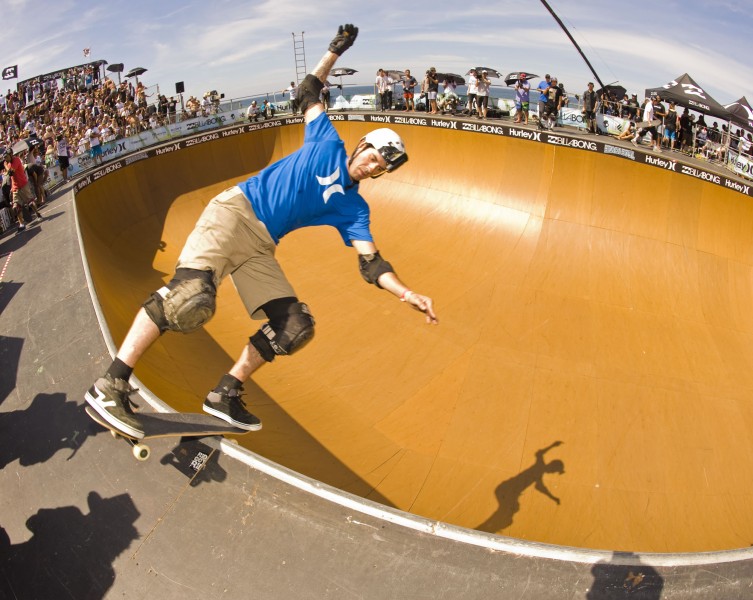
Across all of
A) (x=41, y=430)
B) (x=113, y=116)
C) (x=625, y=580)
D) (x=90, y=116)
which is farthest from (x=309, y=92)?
(x=90, y=116)

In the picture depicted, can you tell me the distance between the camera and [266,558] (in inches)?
128

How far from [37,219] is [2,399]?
6909mm

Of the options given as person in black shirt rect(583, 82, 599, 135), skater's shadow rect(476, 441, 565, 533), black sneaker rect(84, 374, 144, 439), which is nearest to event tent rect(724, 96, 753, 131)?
person in black shirt rect(583, 82, 599, 135)

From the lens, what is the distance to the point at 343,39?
418 cm

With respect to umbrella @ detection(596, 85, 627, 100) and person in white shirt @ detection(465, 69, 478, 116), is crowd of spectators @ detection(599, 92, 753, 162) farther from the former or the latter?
person in white shirt @ detection(465, 69, 478, 116)

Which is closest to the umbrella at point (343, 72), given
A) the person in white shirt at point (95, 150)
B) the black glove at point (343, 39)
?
the person in white shirt at point (95, 150)

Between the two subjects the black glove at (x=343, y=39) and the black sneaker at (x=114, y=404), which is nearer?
the black sneaker at (x=114, y=404)

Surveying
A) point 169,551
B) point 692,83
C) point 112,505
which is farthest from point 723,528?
point 692,83

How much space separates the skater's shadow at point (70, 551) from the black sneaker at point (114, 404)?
2.52ft

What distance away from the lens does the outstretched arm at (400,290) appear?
3.20m

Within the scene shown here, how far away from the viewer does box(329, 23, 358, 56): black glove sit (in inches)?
164

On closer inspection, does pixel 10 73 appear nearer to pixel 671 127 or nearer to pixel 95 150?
pixel 95 150

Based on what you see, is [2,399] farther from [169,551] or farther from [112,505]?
[169,551]

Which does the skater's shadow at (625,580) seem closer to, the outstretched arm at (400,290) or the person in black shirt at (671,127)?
the outstretched arm at (400,290)
